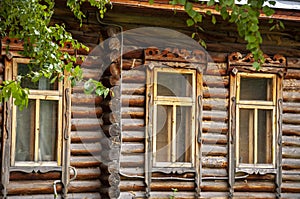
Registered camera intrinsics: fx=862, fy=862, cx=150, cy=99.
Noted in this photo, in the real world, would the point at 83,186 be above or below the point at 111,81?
below

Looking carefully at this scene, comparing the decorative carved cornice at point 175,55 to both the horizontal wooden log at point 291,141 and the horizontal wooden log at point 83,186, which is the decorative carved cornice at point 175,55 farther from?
the horizontal wooden log at point 83,186

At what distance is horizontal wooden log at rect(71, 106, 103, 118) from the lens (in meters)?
10.9

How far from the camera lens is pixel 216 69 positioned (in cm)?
1188

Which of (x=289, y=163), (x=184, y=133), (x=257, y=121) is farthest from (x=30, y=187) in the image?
(x=289, y=163)

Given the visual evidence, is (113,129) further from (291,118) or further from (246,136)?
(291,118)

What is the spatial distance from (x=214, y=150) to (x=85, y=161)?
6.36 ft

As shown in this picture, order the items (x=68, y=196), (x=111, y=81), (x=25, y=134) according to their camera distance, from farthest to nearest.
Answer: (x=111, y=81) < (x=68, y=196) < (x=25, y=134)

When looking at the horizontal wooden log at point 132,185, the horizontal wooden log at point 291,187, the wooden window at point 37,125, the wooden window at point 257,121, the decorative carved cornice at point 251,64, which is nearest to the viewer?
the wooden window at point 37,125

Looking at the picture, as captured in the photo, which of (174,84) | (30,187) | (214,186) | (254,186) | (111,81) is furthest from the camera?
(254,186)

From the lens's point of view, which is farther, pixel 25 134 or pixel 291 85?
pixel 291 85

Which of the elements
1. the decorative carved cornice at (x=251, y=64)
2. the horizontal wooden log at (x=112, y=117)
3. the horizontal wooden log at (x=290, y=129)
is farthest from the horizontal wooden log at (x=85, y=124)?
the horizontal wooden log at (x=290, y=129)

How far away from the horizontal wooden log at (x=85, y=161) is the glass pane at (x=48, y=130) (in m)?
0.25

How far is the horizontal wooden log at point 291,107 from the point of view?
12258 mm

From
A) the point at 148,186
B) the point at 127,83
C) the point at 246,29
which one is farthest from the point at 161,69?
the point at 246,29
